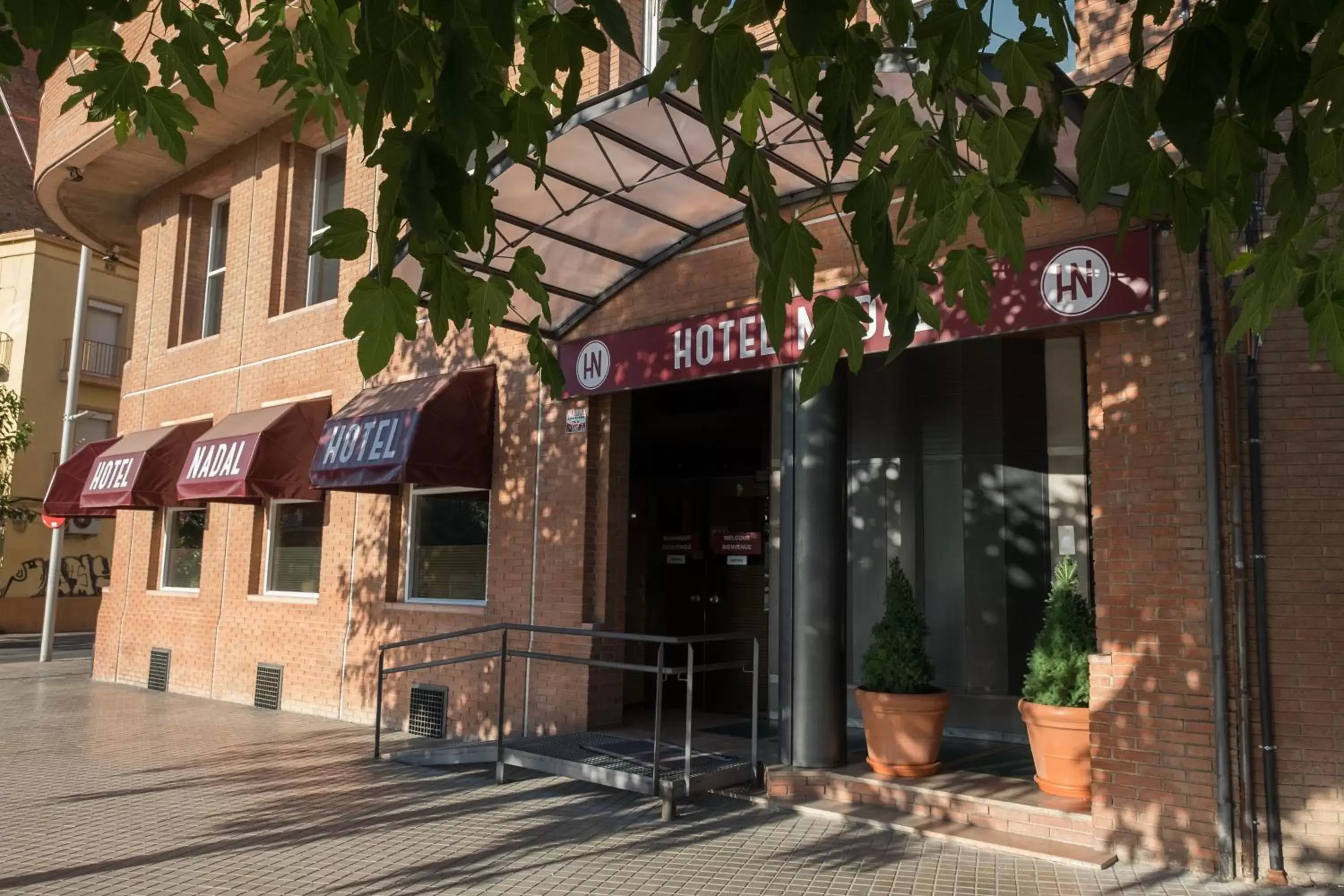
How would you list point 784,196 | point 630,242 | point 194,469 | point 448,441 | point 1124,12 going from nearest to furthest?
1. point 1124,12
2. point 784,196
3. point 630,242
4. point 448,441
5. point 194,469

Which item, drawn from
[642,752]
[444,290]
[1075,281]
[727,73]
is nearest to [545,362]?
[444,290]

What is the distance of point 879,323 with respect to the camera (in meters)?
7.73

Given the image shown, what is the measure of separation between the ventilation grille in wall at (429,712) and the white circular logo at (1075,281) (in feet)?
23.7

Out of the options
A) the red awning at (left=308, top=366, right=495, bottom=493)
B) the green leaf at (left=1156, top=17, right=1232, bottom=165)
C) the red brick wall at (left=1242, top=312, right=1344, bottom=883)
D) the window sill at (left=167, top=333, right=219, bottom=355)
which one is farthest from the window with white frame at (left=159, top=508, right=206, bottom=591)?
the green leaf at (left=1156, top=17, right=1232, bottom=165)

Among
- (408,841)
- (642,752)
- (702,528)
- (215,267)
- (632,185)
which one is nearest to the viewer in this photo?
(408,841)

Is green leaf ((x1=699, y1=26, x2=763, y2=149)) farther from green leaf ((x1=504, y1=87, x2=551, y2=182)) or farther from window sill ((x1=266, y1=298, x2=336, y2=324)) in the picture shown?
window sill ((x1=266, y1=298, x2=336, y2=324))

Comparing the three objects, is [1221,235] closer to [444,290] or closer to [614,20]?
[614,20]

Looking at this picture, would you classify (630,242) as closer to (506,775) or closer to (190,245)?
(506,775)

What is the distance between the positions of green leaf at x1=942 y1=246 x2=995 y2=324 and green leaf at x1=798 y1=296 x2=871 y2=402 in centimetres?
105

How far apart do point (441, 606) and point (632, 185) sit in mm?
5309

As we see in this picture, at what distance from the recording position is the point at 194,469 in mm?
13969

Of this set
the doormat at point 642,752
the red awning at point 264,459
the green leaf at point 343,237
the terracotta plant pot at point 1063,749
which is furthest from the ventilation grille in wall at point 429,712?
the green leaf at point 343,237

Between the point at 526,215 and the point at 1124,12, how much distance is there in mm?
4780

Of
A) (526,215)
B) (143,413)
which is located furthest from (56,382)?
(526,215)
